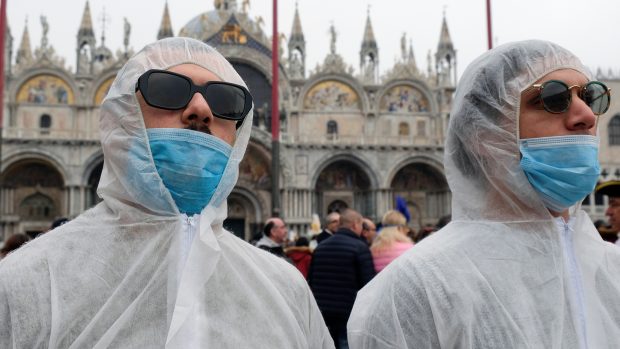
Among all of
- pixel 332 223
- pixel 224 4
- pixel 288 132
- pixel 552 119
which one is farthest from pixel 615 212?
pixel 224 4

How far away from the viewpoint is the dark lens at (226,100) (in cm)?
208

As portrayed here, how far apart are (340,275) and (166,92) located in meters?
4.08

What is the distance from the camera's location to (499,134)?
2.16 m

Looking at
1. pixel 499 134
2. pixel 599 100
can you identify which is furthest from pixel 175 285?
pixel 599 100

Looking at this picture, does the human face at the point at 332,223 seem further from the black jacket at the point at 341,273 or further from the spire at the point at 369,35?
the spire at the point at 369,35

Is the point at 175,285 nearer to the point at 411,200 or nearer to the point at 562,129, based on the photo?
the point at 562,129

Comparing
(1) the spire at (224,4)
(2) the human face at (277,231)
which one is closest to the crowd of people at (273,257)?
(2) the human face at (277,231)

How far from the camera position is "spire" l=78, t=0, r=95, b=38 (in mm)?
29438

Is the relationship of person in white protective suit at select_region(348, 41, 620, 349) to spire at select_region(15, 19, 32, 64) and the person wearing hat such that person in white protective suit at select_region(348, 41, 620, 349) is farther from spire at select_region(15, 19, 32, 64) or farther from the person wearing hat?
spire at select_region(15, 19, 32, 64)

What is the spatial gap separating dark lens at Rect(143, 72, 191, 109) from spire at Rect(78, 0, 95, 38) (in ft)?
98.8

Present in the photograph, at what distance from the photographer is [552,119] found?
212 centimetres

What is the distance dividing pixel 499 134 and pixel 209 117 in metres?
1.04

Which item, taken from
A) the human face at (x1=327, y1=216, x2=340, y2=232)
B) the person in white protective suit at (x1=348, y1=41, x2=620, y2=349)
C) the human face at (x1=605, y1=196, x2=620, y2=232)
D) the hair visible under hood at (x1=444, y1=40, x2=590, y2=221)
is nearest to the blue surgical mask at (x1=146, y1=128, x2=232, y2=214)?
the person in white protective suit at (x1=348, y1=41, x2=620, y2=349)

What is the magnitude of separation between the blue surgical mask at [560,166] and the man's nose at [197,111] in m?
1.11
